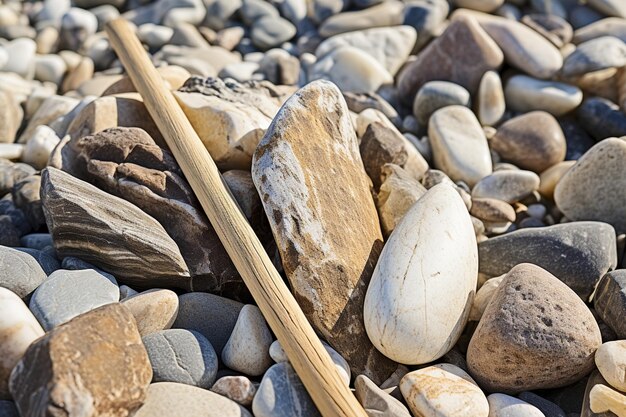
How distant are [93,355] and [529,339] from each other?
1.32 m

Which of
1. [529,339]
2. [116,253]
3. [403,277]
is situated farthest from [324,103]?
[529,339]

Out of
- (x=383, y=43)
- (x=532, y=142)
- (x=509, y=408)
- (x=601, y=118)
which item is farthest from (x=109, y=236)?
(x=601, y=118)

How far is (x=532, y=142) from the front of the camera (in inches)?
130

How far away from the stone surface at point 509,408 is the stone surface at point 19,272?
1.55 meters

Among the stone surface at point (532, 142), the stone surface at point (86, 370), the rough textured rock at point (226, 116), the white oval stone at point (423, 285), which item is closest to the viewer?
the stone surface at point (86, 370)

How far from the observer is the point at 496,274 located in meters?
2.59

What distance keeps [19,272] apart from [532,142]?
241 centimetres

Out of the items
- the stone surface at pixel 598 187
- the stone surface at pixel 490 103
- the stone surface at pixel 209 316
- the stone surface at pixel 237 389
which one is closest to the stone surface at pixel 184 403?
the stone surface at pixel 237 389

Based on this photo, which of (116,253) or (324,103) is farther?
(324,103)

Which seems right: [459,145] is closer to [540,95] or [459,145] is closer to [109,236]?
[540,95]

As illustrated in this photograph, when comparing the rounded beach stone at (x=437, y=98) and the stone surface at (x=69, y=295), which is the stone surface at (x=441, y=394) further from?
the rounded beach stone at (x=437, y=98)

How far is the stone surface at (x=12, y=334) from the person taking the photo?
75.7 inches

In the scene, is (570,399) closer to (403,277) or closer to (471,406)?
(471,406)

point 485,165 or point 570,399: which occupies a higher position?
point 485,165
